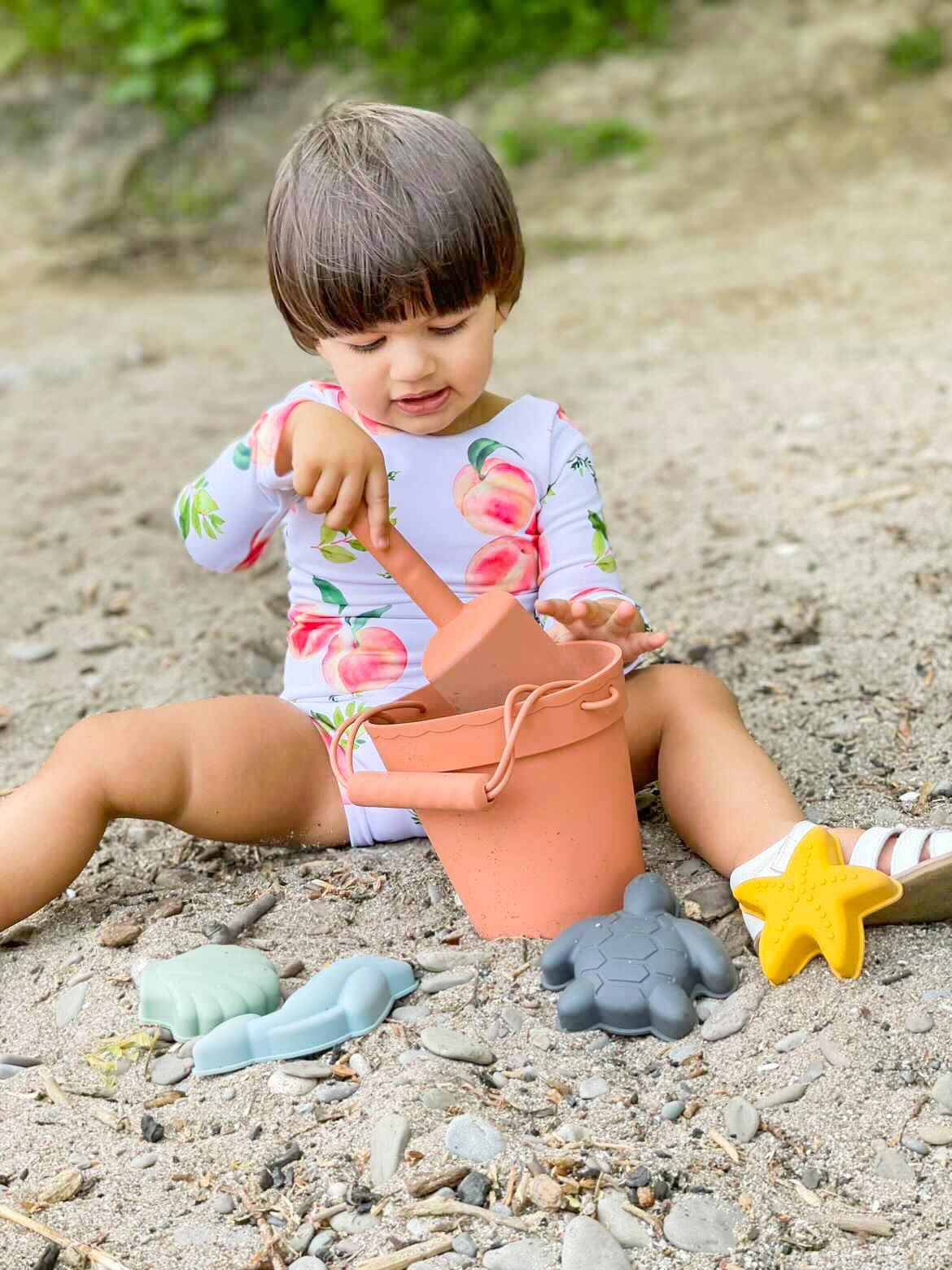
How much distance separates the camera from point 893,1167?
1.33 m

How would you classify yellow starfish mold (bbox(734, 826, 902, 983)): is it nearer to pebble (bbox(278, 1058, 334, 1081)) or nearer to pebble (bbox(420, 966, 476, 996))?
pebble (bbox(420, 966, 476, 996))

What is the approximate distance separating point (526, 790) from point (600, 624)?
0.92 ft

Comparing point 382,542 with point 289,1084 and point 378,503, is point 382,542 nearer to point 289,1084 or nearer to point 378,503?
point 378,503

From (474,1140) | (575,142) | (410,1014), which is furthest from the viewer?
(575,142)

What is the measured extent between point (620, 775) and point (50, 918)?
787 millimetres

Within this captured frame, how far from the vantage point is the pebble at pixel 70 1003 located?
1694mm

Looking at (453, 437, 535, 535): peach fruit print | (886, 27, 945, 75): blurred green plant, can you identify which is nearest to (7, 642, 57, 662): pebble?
(453, 437, 535, 535): peach fruit print

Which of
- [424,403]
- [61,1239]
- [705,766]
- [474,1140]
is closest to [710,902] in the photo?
[705,766]

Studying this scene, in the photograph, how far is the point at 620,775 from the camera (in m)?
1.70

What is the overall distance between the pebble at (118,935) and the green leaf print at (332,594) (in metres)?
0.51

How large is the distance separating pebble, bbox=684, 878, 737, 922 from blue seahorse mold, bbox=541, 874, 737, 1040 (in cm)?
8

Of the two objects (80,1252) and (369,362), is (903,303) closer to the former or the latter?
(369,362)

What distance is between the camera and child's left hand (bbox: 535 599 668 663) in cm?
177

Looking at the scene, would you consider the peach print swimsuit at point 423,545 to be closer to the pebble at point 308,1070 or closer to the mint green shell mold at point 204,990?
the mint green shell mold at point 204,990
